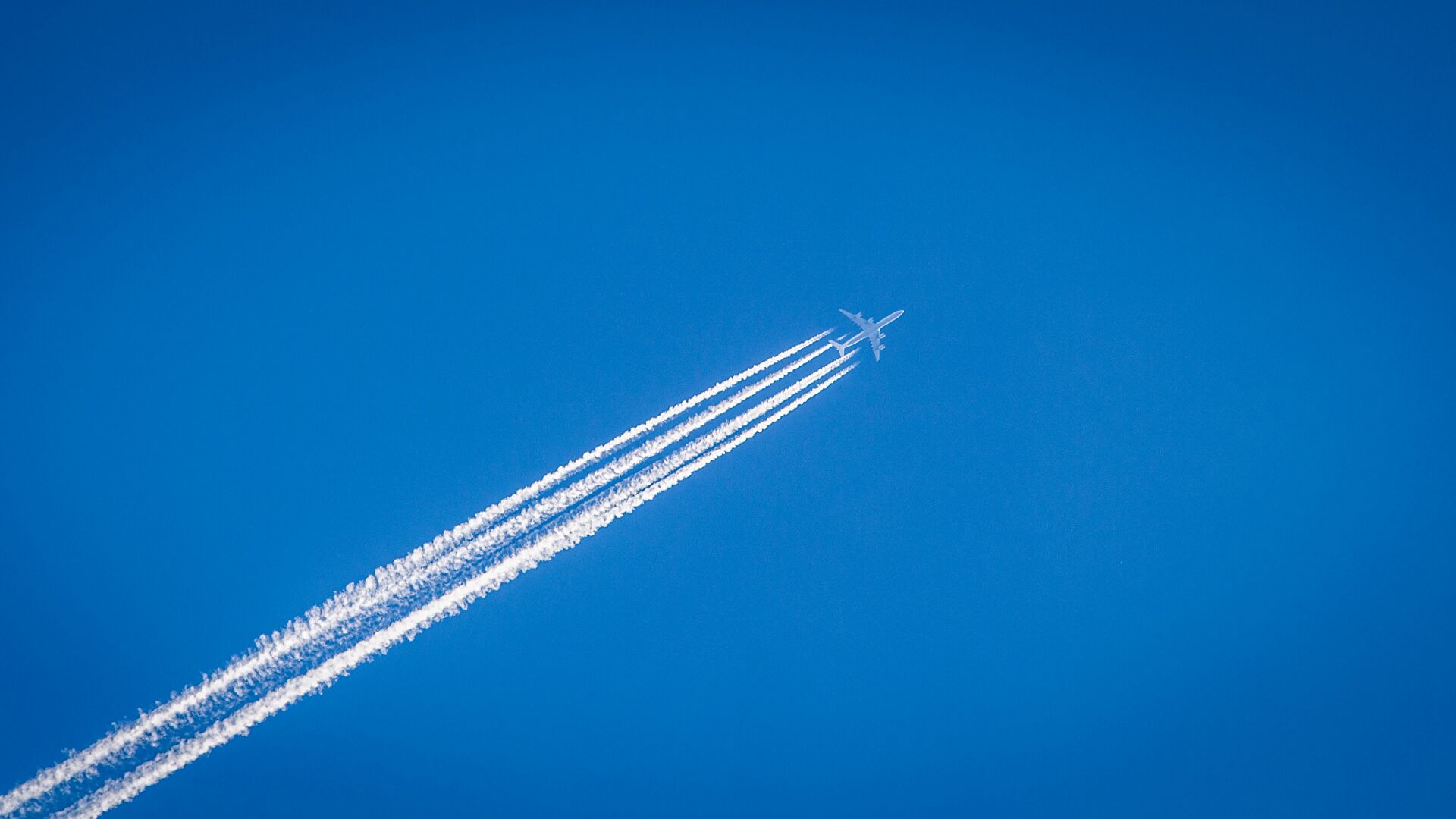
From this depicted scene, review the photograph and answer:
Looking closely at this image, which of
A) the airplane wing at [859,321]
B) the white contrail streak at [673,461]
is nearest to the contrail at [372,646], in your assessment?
the white contrail streak at [673,461]

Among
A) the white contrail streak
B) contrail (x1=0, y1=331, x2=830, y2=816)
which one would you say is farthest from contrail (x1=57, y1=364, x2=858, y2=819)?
contrail (x1=0, y1=331, x2=830, y2=816)

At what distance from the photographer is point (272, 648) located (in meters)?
7.57

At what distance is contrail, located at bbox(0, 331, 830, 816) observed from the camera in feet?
23.7

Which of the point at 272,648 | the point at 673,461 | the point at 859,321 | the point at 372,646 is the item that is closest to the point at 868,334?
the point at 859,321

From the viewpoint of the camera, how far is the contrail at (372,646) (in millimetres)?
7105

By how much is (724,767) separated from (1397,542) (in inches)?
340

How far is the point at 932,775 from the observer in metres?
9.14

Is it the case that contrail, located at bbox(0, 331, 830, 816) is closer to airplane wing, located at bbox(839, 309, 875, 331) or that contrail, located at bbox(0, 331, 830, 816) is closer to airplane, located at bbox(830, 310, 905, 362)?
airplane, located at bbox(830, 310, 905, 362)

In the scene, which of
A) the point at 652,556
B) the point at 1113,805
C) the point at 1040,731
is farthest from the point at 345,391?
the point at 1113,805

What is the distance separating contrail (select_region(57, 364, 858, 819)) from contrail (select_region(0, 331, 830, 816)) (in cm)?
27

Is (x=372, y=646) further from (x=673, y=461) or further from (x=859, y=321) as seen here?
(x=859, y=321)

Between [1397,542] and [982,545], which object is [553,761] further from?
[1397,542]

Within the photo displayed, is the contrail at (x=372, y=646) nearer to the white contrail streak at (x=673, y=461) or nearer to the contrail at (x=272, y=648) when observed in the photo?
the white contrail streak at (x=673, y=461)

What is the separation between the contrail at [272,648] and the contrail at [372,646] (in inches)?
10.8
